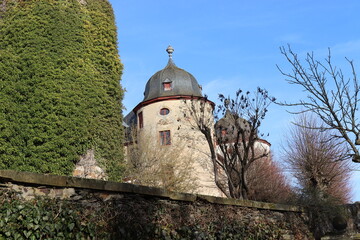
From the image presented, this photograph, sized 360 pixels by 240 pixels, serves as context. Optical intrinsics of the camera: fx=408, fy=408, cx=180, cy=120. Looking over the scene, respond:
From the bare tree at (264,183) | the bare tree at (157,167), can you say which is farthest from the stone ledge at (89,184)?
the bare tree at (264,183)

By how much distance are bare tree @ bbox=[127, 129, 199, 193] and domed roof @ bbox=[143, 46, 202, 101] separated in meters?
6.77

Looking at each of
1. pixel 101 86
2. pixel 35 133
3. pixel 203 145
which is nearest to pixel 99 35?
pixel 101 86

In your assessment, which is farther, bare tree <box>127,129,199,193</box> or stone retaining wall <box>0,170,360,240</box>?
bare tree <box>127,129,199,193</box>

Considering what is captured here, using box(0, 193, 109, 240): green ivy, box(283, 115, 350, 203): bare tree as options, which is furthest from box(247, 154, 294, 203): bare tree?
box(0, 193, 109, 240): green ivy

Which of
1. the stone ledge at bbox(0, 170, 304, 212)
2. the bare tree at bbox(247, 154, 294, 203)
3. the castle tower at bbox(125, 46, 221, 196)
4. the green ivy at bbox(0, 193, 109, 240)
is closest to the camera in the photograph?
the green ivy at bbox(0, 193, 109, 240)

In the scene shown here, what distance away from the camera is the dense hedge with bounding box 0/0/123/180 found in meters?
10.6

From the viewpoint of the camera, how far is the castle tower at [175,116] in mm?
23391

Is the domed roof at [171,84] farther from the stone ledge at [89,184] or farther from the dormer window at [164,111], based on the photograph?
the stone ledge at [89,184]

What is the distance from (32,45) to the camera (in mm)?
11680

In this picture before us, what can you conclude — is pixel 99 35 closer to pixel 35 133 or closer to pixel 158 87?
pixel 35 133

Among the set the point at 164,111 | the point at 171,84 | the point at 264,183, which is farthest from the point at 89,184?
the point at 171,84

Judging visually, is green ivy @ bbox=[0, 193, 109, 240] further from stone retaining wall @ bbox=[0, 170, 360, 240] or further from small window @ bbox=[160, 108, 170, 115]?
small window @ bbox=[160, 108, 170, 115]

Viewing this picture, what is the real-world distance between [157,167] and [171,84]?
31.5 feet

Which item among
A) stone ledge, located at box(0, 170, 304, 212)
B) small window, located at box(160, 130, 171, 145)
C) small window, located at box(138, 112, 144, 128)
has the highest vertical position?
small window, located at box(138, 112, 144, 128)
